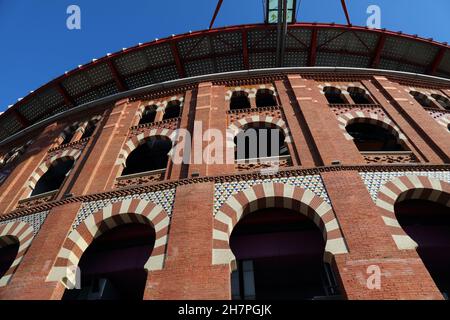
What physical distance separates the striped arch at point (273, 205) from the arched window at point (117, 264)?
5.81ft

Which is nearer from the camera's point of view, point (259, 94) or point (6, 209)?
point (6, 209)

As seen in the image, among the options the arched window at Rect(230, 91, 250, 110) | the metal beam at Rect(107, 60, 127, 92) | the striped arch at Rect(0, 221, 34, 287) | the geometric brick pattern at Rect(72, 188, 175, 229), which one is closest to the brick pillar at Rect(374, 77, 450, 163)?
the arched window at Rect(230, 91, 250, 110)

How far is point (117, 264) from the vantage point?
6426 mm

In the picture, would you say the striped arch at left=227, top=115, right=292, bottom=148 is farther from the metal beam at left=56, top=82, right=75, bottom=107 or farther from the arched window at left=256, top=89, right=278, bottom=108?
the metal beam at left=56, top=82, right=75, bottom=107

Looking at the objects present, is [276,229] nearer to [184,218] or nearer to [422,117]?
[184,218]

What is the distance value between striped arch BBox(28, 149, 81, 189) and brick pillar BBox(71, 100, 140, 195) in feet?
2.72

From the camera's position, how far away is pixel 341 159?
22.3 feet

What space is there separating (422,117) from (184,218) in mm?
6922

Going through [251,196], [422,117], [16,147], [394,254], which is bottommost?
[394,254]

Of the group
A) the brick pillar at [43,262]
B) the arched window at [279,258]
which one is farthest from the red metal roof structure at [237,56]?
the arched window at [279,258]

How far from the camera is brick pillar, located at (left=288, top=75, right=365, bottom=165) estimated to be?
6.86 meters

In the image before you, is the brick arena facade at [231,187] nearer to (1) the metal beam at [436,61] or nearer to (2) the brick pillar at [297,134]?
(2) the brick pillar at [297,134]
